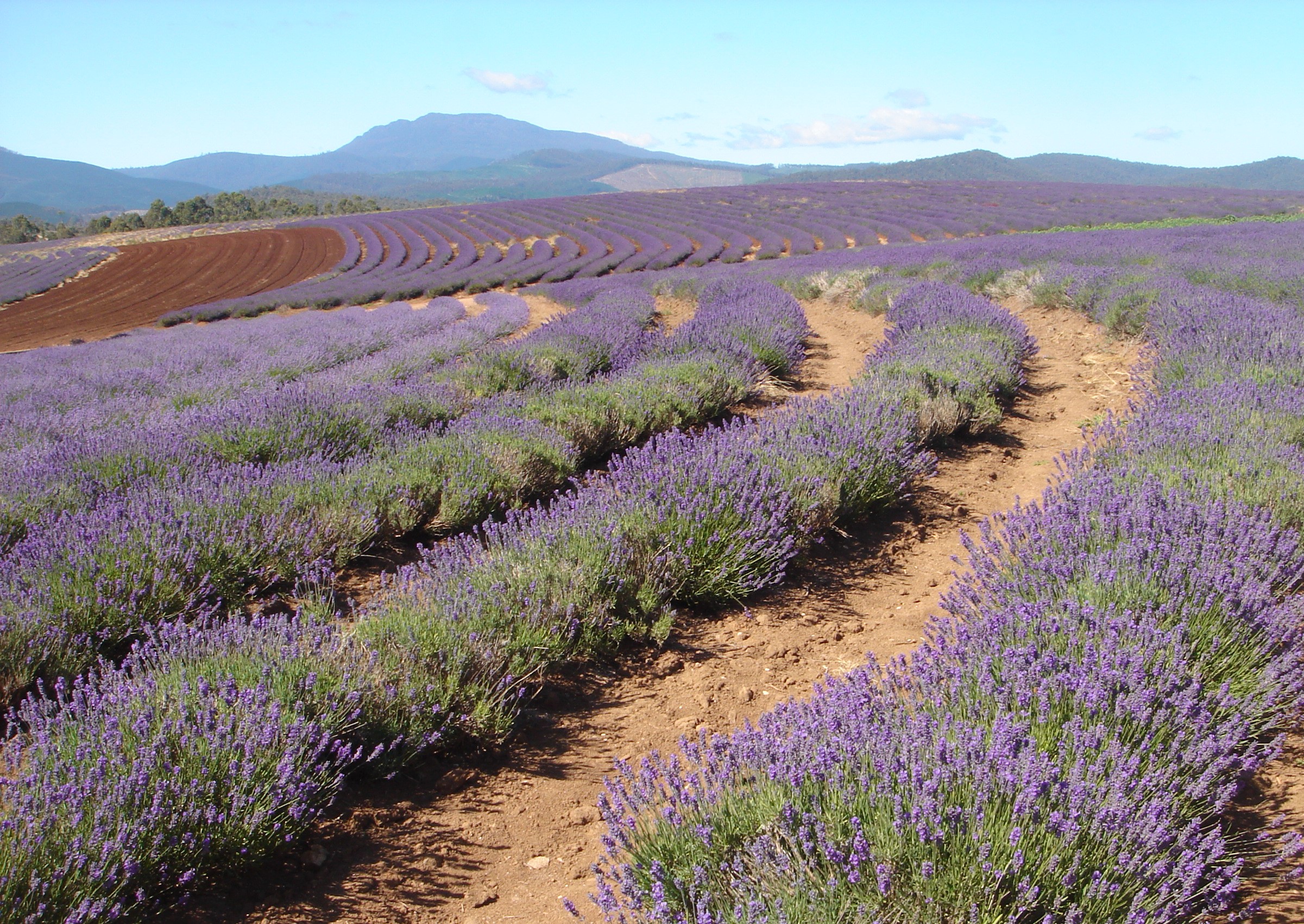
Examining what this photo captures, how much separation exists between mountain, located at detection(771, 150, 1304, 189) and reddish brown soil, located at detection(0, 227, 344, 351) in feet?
200

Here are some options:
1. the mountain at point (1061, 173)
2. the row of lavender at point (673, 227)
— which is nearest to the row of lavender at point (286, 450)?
the row of lavender at point (673, 227)

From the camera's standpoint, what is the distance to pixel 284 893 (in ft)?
6.66

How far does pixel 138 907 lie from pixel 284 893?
1.09ft

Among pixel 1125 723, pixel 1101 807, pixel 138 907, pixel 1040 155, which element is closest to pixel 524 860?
pixel 138 907

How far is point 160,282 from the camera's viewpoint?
2573 cm

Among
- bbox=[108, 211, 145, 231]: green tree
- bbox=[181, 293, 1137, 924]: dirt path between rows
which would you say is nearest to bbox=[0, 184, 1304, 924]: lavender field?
bbox=[181, 293, 1137, 924]: dirt path between rows

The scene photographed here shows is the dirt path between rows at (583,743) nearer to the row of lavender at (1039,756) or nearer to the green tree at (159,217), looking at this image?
the row of lavender at (1039,756)

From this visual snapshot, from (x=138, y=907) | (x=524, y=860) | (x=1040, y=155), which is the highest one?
(x=1040, y=155)

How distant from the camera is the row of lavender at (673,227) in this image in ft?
68.7

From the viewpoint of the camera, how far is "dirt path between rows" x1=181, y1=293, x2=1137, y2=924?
205cm

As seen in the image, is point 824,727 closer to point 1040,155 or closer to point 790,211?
point 790,211

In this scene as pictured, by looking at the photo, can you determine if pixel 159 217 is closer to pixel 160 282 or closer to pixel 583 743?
pixel 160 282

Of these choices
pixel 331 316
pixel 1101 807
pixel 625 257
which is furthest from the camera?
pixel 625 257

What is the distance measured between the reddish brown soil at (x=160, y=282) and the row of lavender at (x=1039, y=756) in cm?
2024
